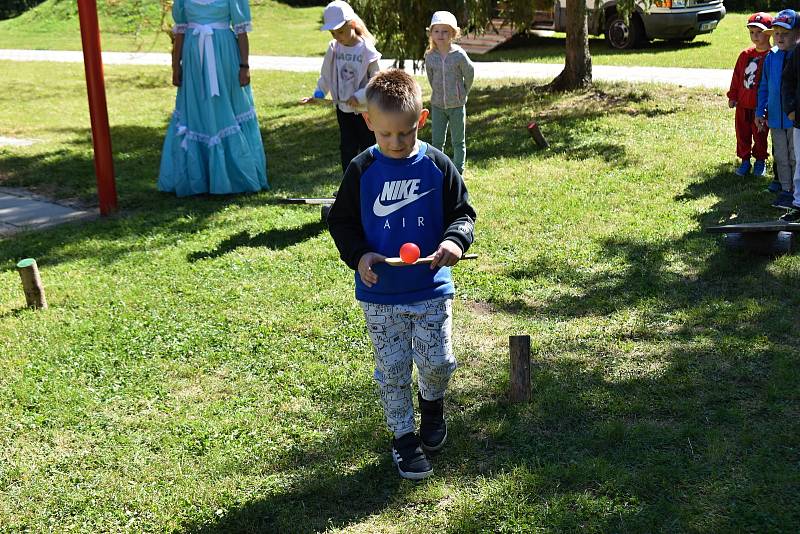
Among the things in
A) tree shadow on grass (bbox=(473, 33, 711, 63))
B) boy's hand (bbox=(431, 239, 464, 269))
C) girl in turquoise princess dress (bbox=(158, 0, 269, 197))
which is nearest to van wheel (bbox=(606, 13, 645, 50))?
tree shadow on grass (bbox=(473, 33, 711, 63))

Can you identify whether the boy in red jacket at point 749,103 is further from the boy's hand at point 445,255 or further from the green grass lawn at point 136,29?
the green grass lawn at point 136,29

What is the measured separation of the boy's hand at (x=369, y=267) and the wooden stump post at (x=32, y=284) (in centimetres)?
328

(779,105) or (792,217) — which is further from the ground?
(779,105)

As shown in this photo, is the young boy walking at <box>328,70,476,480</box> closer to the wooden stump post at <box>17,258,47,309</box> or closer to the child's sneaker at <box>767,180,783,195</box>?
the wooden stump post at <box>17,258,47,309</box>

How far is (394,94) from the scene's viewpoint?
3.59 meters

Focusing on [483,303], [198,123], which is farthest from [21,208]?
[483,303]

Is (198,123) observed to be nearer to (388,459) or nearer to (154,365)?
(154,365)

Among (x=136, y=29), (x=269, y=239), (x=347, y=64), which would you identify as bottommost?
(x=269, y=239)

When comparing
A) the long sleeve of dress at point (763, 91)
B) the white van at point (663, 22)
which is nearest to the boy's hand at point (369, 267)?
the long sleeve of dress at point (763, 91)

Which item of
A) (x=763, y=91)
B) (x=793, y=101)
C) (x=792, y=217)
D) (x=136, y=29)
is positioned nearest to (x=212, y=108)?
→ (x=763, y=91)

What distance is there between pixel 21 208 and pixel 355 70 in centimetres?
379

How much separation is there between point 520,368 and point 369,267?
1.23m

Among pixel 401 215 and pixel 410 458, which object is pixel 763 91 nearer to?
pixel 401 215

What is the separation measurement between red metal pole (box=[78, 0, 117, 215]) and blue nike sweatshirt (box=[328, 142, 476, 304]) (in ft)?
16.4
